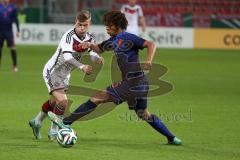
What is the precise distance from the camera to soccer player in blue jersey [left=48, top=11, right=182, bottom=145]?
9.49m

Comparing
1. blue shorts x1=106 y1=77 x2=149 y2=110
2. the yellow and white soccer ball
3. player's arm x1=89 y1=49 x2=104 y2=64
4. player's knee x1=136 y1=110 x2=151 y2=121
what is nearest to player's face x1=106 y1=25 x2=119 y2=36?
player's arm x1=89 y1=49 x2=104 y2=64

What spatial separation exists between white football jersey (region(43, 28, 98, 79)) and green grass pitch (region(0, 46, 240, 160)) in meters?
1.02

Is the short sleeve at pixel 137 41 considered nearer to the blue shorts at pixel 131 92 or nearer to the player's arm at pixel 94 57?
the blue shorts at pixel 131 92

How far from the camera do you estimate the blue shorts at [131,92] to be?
9570 millimetres

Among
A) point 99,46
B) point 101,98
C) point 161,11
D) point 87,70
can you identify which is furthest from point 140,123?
point 161,11

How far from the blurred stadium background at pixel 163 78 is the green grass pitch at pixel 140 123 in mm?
13

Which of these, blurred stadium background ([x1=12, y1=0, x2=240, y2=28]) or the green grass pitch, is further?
blurred stadium background ([x1=12, y1=0, x2=240, y2=28])

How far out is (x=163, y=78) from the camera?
64.6 feet

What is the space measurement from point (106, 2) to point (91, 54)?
2696cm

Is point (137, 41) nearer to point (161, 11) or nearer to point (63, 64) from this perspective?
point (63, 64)

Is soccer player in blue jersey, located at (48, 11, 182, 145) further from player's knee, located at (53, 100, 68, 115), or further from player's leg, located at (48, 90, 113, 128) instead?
player's knee, located at (53, 100, 68, 115)

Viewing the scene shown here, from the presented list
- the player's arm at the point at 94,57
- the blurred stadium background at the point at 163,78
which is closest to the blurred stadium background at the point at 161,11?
the blurred stadium background at the point at 163,78

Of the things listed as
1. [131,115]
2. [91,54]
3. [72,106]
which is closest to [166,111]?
[131,115]

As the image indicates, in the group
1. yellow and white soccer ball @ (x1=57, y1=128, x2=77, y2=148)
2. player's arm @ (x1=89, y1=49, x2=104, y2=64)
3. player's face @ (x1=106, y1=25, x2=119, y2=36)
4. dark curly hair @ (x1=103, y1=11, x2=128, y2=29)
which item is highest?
dark curly hair @ (x1=103, y1=11, x2=128, y2=29)
